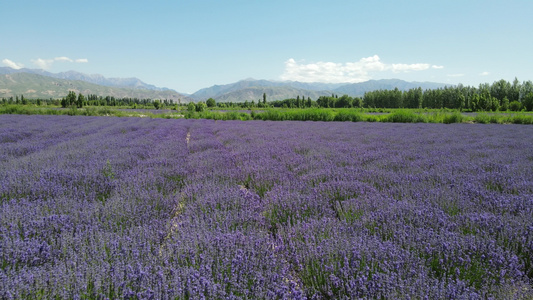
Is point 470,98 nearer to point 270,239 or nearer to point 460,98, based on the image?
point 460,98

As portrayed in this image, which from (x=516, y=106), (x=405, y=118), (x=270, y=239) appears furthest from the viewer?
(x=516, y=106)

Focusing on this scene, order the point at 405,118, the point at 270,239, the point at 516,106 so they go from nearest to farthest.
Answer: the point at 270,239, the point at 405,118, the point at 516,106

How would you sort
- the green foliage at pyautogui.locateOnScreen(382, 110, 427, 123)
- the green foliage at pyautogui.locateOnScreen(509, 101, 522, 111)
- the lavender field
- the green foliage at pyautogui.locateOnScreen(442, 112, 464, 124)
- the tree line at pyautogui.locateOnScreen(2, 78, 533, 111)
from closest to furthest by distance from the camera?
the lavender field → the green foliage at pyautogui.locateOnScreen(442, 112, 464, 124) → the green foliage at pyautogui.locateOnScreen(382, 110, 427, 123) → the green foliage at pyautogui.locateOnScreen(509, 101, 522, 111) → the tree line at pyautogui.locateOnScreen(2, 78, 533, 111)

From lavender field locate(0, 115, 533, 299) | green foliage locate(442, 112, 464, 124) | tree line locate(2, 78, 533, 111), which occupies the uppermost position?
tree line locate(2, 78, 533, 111)

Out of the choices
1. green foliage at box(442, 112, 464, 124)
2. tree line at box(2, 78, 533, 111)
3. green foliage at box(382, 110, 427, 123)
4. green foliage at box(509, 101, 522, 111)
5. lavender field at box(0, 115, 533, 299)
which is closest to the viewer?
lavender field at box(0, 115, 533, 299)

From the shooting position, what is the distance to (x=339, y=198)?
10.3 ft

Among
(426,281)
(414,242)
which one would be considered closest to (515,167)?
(414,242)

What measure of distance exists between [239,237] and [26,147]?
7.28 metres

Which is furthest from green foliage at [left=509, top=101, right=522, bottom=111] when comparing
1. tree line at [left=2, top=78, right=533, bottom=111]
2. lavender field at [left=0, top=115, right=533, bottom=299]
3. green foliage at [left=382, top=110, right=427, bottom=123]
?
lavender field at [left=0, top=115, right=533, bottom=299]

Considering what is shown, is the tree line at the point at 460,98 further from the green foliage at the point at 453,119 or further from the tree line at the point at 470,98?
the green foliage at the point at 453,119

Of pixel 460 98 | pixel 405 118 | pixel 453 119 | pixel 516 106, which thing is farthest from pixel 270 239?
pixel 460 98

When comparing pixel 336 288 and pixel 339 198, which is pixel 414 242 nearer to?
pixel 336 288

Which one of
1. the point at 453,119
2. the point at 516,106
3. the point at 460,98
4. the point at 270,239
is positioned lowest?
the point at 270,239

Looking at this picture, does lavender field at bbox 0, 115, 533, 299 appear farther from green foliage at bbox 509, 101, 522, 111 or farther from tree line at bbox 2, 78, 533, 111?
green foliage at bbox 509, 101, 522, 111
